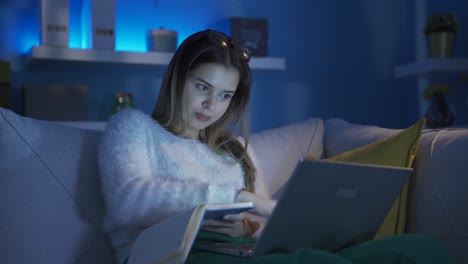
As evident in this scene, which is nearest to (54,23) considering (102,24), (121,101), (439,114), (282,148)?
(102,24)

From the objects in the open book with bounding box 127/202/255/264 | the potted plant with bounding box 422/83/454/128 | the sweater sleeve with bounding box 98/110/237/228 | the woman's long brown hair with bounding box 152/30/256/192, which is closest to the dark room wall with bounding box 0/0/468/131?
the potted plant with bounding box 422/83/454/128

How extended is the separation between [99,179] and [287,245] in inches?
23.8

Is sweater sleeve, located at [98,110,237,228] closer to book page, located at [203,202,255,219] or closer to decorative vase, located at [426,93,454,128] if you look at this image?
book page, located at [203,202,255,219]

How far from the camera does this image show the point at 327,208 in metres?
1.21

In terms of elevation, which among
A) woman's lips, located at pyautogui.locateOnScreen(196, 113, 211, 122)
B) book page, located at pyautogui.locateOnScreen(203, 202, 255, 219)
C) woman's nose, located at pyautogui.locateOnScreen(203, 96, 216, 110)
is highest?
woman's nose, located at pyautogui.locateOnScreen(203, 96, 216, 110)

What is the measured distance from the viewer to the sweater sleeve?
1.43m

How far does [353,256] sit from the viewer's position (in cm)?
114

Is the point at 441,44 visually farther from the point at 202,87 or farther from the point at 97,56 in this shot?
the point at 202,87

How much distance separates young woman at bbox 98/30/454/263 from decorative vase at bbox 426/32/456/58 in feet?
4.67

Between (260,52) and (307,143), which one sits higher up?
(260,52)

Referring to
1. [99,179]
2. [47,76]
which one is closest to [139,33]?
[47,76]

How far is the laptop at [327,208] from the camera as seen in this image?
1.13m

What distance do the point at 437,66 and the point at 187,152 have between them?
5.42 ft

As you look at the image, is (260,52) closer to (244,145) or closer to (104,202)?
(244,145)
